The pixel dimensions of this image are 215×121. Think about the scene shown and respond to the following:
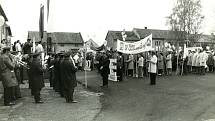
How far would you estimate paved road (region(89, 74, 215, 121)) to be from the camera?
408 inches

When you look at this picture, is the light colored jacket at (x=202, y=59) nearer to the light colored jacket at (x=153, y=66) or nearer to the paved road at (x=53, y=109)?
the light colored jacket at (x=153, y=66)

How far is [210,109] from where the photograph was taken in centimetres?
1130

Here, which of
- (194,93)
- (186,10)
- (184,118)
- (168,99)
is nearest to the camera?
(184,118)

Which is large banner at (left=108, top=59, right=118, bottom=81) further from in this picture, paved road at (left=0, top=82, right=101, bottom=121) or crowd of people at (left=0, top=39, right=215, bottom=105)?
paved road at (left=0, top=82, right=101, bottom=121)

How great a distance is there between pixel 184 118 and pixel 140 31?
87.5 metres

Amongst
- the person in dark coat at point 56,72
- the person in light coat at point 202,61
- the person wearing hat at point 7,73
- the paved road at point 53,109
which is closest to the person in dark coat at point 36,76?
the paved road at point 53,109

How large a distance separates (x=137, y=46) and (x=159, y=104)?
10358 millimetres

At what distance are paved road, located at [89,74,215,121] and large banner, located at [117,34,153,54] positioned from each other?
5.21 metres

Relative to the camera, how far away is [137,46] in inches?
890

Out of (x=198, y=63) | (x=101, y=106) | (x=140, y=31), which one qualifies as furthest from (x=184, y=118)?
(x=140, y=31)

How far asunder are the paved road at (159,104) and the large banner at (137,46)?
5.21 metres

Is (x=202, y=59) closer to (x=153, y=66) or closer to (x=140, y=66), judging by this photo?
(x=140, y=66)

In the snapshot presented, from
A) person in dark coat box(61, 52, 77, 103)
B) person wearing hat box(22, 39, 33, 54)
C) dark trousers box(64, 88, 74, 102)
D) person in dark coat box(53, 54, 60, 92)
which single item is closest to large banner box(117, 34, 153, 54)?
person wearing hat box(22, 39, 33, 54)

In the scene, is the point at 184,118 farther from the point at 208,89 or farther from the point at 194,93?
the point at 208,89
